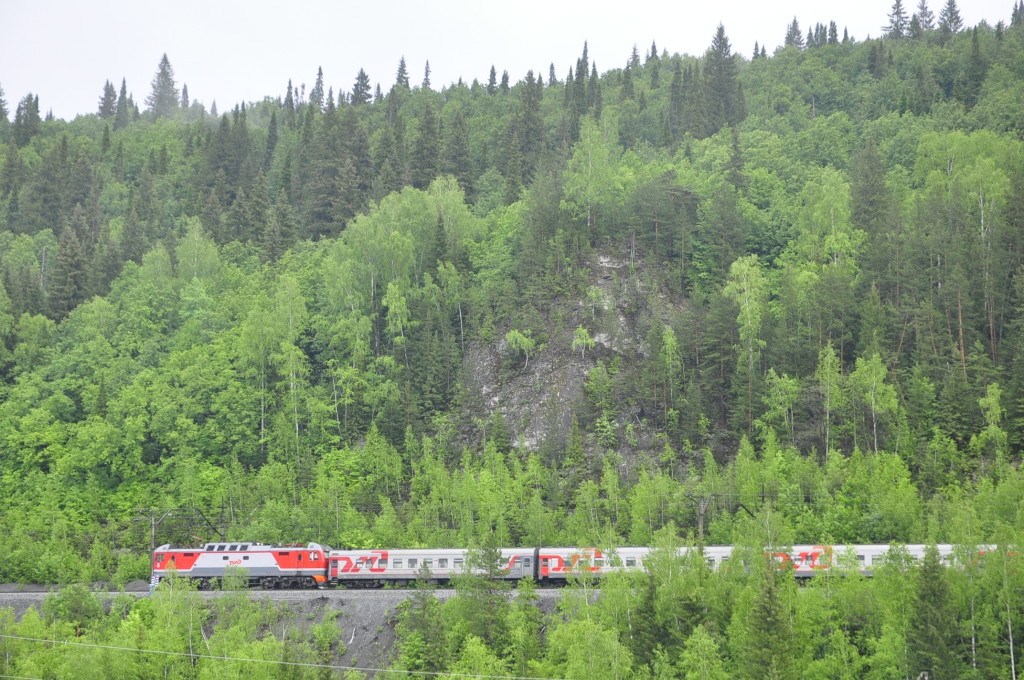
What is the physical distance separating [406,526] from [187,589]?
1612 cm

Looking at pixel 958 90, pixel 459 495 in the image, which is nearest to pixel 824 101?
pixel 958 90

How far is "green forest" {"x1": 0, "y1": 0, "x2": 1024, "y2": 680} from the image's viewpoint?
1976 inches

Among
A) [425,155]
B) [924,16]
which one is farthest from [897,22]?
[425,155]

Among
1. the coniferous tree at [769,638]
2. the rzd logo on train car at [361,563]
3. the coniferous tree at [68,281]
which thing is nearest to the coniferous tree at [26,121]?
the coniferous tree at [68,281]

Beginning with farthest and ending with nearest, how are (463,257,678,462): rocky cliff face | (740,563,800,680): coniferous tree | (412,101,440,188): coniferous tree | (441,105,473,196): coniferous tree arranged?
(441,105,473,196): coniferous tree → (412,101,440,188): coniferous tree → (463,257,678,462): rocky cliff face → (740,563,800,680): coniferous tree

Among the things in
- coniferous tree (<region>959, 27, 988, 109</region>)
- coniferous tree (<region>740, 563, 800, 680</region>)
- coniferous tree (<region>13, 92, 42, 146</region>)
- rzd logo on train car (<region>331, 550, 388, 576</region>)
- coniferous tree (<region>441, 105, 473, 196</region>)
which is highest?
coniferous tree (<region>13, 92, 42, 146</region>)

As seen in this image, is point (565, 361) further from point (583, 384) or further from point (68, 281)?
point (68, 281)

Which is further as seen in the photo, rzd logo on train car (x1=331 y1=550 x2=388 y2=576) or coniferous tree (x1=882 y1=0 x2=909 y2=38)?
coniferous tree (x1=882 y1=0 x2=909 y2=38)

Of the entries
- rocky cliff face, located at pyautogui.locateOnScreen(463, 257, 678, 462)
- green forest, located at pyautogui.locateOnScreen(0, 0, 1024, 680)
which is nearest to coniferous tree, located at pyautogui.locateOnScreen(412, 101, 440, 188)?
green forest, located at pyautogui.locateOnScreen(0, 0, 1024, 680)

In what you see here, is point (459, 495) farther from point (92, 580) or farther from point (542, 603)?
point (92, 580)

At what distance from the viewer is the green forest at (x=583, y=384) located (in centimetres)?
5019

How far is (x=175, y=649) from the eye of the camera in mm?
53969

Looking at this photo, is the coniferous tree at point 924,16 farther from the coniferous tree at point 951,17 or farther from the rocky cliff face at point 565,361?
the rocky cliff face at point 565,361

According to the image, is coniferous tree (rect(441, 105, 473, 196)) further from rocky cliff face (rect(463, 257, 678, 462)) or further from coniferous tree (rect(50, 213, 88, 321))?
coniferous tree (rect(50, 213, 88, 321))
